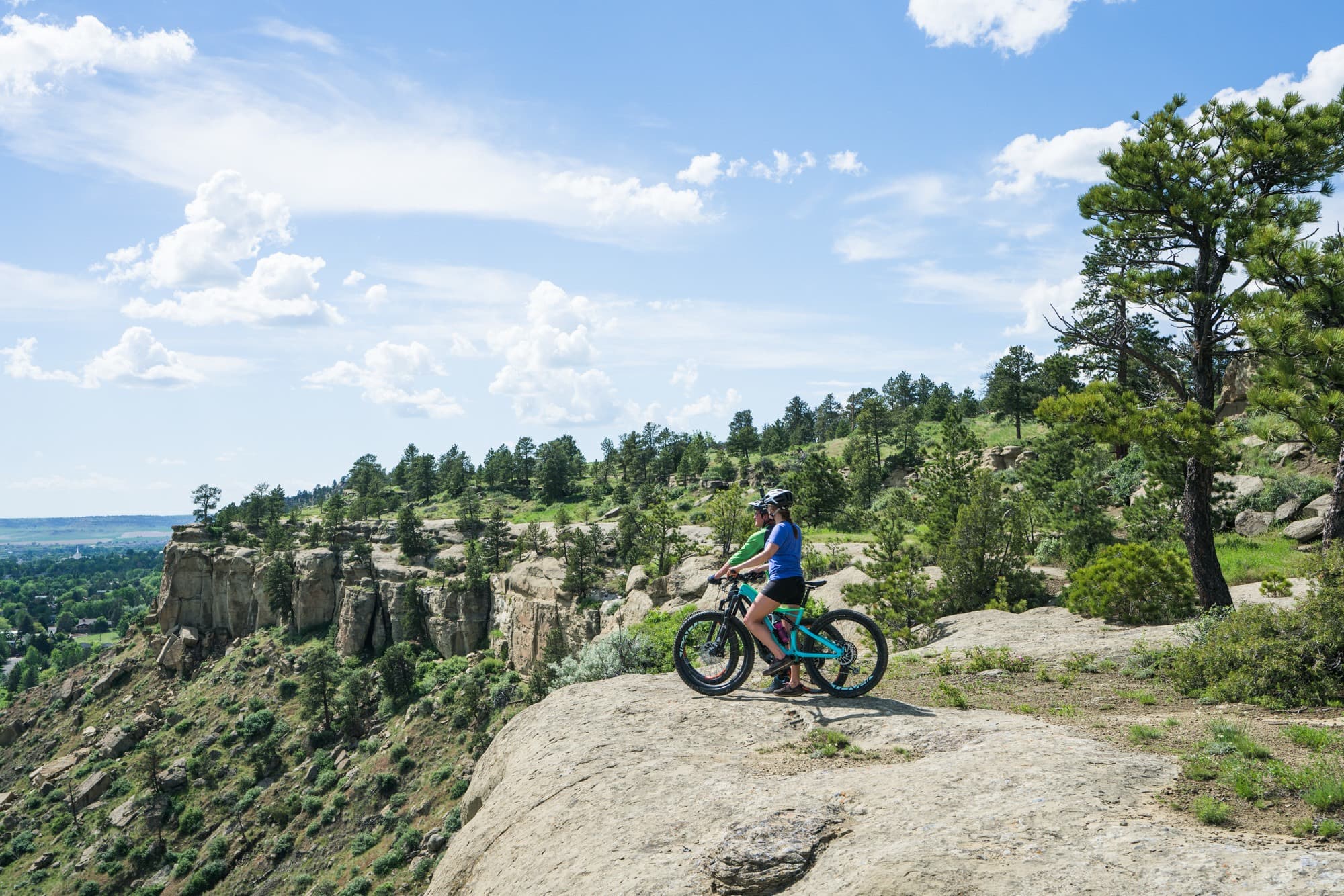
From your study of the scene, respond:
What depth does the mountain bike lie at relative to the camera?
30.3 feet

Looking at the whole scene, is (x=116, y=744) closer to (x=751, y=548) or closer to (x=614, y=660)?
(x=614, y=660)

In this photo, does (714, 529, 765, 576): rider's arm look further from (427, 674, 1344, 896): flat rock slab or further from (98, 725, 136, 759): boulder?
(98, 725, 136, 759): boulder

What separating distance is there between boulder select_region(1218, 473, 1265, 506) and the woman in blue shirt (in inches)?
949

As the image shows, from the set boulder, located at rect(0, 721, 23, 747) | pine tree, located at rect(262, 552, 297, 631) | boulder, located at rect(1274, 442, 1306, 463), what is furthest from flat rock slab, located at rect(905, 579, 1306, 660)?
boulder, located at rect(0, 721, 23, 747)

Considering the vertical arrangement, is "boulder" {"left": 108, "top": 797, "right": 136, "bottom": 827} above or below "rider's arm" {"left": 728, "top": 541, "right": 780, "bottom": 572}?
below

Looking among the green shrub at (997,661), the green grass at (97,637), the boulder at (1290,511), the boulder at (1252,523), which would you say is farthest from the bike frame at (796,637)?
the green grass at (97,637)

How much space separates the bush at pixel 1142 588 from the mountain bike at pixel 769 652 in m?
9.27

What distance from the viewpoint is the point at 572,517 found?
282 feet

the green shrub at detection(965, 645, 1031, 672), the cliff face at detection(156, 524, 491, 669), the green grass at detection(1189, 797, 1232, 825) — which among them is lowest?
the cliff face at detection(156, 524, 491, 669)

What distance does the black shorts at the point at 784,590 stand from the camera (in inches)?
358

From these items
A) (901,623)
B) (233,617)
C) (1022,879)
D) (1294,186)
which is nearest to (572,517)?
(233,617)

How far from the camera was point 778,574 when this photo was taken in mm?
9062

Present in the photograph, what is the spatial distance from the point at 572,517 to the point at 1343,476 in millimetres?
77393

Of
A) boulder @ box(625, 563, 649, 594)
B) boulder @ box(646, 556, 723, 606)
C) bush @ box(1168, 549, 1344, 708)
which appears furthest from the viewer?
boulder @ box(625, 563, 649, 594)
